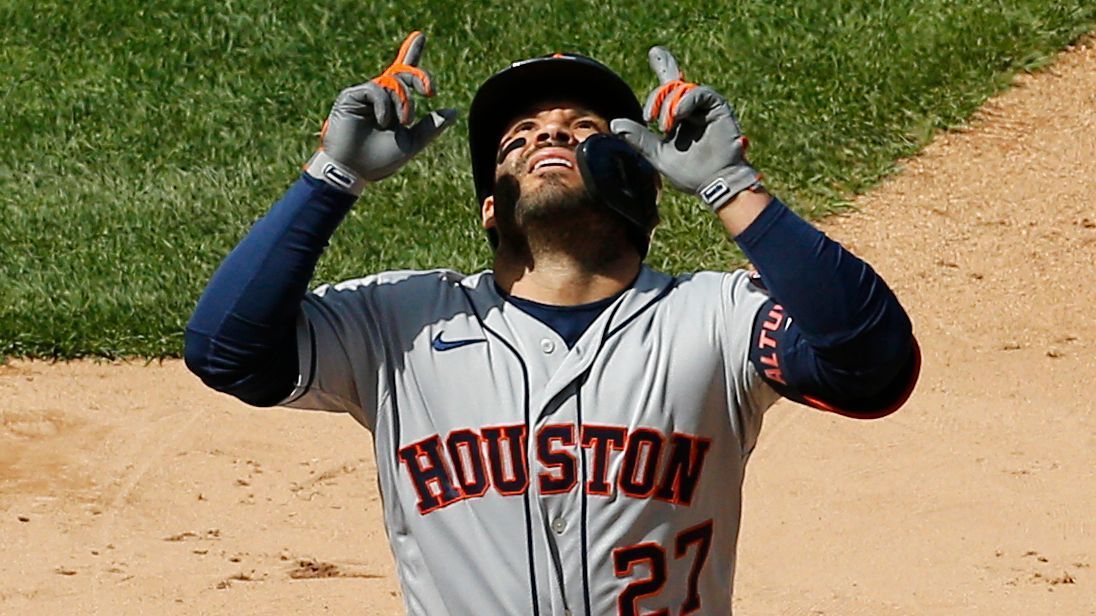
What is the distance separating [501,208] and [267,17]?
23.7 feet

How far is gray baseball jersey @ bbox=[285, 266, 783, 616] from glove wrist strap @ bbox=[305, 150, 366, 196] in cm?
26

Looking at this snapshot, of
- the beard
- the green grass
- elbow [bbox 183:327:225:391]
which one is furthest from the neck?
the green grass

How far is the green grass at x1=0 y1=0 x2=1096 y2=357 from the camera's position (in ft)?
27.3

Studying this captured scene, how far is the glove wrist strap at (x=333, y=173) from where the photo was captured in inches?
132

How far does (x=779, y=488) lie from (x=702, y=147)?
369cm

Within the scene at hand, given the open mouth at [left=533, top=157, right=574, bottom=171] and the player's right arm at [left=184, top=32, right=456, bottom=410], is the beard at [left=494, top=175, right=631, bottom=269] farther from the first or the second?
the player's right arm at [left=184, top=32, right=456, bottom=410]

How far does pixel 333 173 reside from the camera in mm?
3354

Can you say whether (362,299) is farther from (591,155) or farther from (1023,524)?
(1023,524)

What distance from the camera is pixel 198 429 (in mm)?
7176

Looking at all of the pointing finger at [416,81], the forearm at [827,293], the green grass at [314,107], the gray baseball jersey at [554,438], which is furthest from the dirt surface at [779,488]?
the forearm at [827,293]

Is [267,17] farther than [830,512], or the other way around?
[267,17]

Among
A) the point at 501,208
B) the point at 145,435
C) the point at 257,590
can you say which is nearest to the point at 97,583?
the point at 257,590

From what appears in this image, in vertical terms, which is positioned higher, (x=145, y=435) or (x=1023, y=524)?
(x=145, y=435)

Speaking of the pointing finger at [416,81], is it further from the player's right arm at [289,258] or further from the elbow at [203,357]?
the elbow at [203,357]
